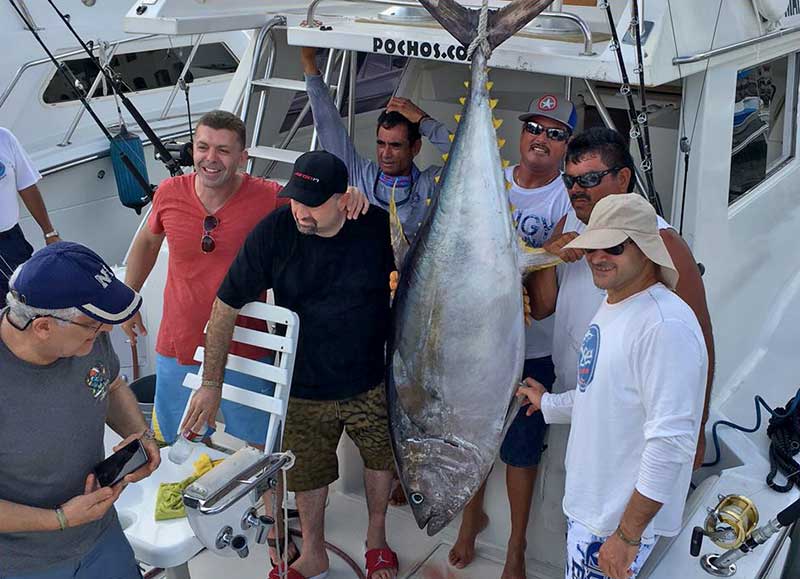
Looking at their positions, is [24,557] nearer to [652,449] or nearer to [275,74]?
[652,449]

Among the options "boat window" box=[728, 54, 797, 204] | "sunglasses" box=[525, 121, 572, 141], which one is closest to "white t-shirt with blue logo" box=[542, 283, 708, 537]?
"sunglasses" box=[525, 121, 572, 141]

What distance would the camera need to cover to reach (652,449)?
175 centimetres

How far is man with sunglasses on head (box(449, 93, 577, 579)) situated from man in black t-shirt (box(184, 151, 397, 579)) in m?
0.43

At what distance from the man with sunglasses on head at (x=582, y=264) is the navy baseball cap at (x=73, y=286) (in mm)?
1071

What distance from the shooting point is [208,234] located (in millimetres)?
2664

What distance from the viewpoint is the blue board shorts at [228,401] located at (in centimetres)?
280

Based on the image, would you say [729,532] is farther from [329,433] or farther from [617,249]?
[329,433]

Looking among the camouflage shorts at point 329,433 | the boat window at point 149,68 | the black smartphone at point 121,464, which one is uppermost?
the boat window at point 149,68

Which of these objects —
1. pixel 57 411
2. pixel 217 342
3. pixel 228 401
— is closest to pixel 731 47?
pixel 217 342

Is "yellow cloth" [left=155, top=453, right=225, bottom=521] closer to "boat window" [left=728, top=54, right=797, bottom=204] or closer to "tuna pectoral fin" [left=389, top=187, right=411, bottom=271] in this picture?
"tuna pectoral fin" [left=389, top=187, right=411, bottom=271]

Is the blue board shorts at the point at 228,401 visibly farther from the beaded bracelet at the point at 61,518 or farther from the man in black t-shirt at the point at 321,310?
the beaded bracelet at the point at 61,518

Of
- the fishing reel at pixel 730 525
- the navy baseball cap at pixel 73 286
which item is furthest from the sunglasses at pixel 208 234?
the fishing reel at pixel 730 525

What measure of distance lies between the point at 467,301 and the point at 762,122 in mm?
1920

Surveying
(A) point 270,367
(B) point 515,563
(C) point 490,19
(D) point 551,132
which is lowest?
(B) point 515,563
